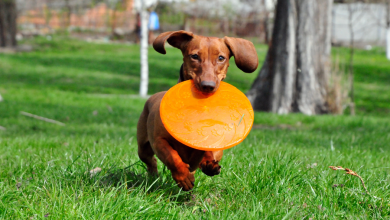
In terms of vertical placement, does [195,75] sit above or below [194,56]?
below

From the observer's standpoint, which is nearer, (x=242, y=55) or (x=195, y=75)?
(x=195, y=75)

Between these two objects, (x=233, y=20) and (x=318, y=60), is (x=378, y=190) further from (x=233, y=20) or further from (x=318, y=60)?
(x=233, y=20)

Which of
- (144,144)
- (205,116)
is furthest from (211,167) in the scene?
(144,144)

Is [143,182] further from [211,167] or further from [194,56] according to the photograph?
[194,56]

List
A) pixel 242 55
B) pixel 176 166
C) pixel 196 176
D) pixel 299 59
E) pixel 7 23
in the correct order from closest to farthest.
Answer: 1. pixel 176 166
2. pixel 242 55
3. pixel 196 176
4. pixel 299 59
5. pixel 7 23

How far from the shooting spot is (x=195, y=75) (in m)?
2.93

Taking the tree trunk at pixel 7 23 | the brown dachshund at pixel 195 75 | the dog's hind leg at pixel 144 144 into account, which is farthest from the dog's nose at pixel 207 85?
the tree trunk at pixel 7 23

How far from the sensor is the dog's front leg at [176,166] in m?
2.92

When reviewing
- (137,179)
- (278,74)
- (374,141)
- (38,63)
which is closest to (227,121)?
(137,179)

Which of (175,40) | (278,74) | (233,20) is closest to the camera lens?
(175,40)

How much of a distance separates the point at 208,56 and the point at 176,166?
77 centimetres

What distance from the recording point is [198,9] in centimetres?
2992

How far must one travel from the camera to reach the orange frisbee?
2.99m

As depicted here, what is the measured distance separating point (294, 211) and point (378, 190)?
0.92 m
